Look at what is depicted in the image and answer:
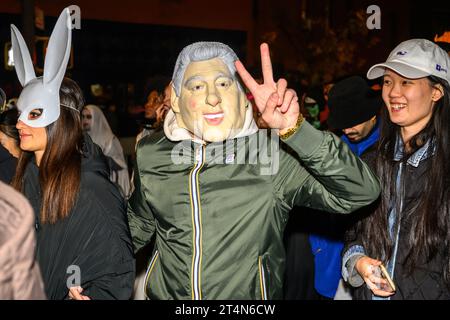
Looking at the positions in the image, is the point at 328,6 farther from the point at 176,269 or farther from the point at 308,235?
the point at 176,269

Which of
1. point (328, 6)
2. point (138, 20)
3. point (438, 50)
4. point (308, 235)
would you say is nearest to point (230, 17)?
point (138, 20)

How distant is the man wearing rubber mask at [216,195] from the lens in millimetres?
2857

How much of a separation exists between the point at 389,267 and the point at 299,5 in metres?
15.8

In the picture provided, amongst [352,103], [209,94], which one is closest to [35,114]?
[209,94]

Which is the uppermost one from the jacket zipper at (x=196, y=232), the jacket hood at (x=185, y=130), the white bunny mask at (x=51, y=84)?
the white bunny mask at (x=51, y=84)

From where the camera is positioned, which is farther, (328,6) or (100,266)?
(328,6)

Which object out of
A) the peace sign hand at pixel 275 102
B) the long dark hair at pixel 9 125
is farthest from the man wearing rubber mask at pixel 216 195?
the long dark hair at pixel 9 125

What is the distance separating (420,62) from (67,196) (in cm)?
174

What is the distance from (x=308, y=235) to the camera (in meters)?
5.01

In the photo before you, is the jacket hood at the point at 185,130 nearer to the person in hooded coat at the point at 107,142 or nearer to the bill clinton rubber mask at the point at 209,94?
the bill clinton rubber mask at the point at 209,94

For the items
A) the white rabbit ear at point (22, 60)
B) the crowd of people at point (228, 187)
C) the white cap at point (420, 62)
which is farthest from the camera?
the white rabbit ear at point (22, 60)

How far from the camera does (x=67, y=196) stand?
10.2 ft

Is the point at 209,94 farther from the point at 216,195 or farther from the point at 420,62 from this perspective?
the point at 420,62

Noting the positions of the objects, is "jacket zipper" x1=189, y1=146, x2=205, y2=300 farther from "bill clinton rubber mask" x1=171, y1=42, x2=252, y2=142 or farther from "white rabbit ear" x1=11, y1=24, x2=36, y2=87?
"white rabbit ear" x1=11, y1=24, x2=36, y2=87
